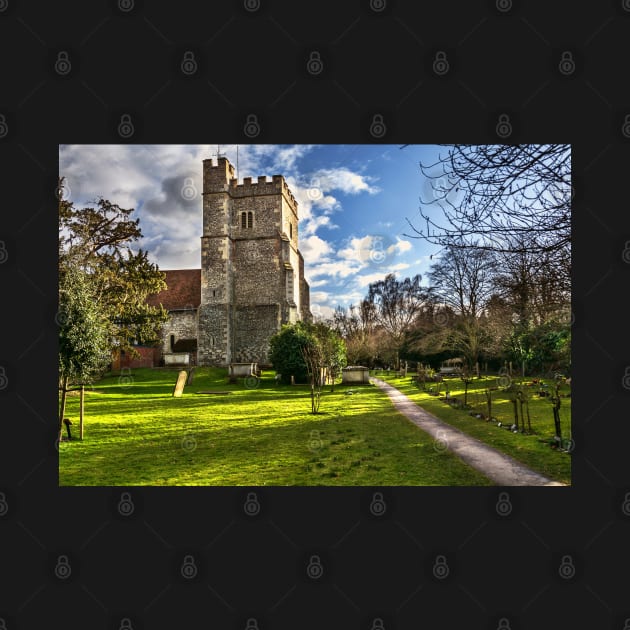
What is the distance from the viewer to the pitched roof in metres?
29.6
